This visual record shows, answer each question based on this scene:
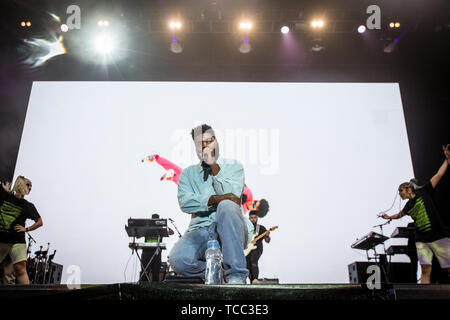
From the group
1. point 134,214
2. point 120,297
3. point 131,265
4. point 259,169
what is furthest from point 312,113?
point 120,297

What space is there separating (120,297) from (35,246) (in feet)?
13.4

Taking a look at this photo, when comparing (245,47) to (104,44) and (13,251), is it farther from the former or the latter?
(13,251)

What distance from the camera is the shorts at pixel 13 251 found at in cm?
330

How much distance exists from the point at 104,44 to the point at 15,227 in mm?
3271

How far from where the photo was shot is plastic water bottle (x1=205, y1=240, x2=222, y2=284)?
1.77m

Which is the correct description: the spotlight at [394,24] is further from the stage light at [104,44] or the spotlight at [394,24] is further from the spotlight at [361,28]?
the stage light at [104,44]

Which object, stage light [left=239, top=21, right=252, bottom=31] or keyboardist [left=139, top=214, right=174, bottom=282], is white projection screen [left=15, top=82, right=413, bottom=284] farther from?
stage light [left=239, top=21, right=252, bottom=31]

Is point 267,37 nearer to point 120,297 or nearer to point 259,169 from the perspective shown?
point 259,169

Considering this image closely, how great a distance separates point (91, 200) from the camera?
4.41 m

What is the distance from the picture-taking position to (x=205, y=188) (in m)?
2.15

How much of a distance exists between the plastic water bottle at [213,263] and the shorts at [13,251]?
8.03 feet

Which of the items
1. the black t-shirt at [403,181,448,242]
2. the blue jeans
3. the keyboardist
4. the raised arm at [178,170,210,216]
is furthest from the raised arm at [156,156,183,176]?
the black t-shirt at [403,181,448,242]

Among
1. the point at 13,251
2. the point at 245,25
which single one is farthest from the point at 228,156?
the point at 13,251

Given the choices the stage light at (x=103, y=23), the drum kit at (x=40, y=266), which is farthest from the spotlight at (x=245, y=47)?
the drum kit at (x=40, y=266)
